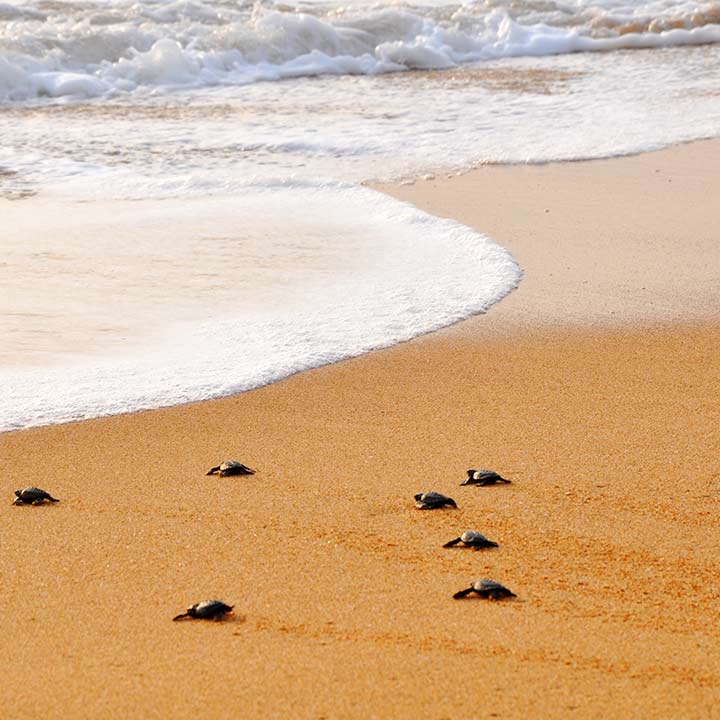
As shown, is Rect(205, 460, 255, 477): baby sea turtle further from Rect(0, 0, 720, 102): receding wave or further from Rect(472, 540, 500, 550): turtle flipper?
Rect(0, 0, 720, 102): receding wave

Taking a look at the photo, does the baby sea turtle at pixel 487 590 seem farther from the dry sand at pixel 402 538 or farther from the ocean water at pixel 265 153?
the ocean water at pixel 265 153

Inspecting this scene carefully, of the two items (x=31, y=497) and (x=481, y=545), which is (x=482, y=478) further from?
(x=31, y=497)

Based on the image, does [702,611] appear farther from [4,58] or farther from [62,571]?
[4,58]

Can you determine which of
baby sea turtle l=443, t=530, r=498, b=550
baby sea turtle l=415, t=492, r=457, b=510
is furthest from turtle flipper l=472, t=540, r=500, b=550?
baby sea turtle l=415, t=492, r=457, b=510

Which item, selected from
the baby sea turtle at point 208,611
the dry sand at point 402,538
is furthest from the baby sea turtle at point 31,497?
the baby sea turtle at point 208,611

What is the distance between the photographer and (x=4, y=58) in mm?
11094

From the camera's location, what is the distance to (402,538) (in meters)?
3.15

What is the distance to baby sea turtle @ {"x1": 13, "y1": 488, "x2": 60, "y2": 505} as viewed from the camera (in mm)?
3348

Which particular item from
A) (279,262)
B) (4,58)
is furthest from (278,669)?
(4,58)

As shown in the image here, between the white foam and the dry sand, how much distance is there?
0.71 feet

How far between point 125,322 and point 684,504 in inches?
102

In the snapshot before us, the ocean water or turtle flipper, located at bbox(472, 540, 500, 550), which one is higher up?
the ocean water

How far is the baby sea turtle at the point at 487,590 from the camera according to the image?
279cm

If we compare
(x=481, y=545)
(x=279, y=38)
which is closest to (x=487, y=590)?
(x=481, y=545)
